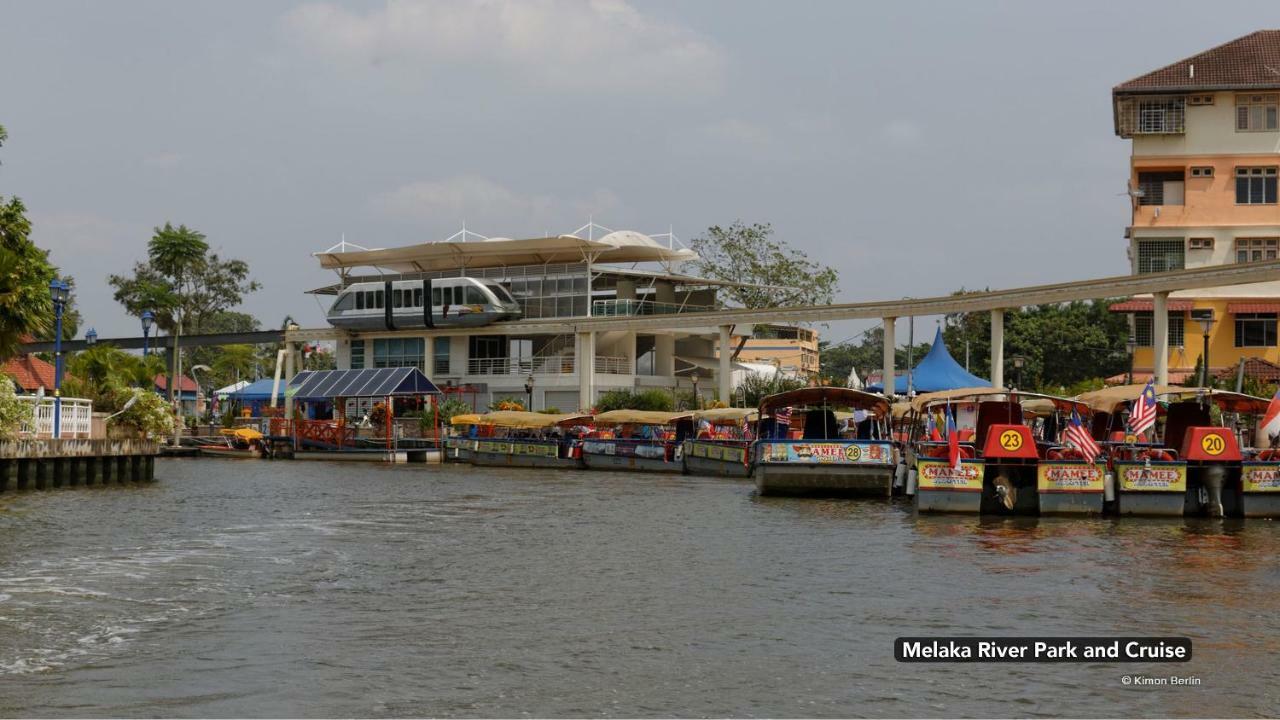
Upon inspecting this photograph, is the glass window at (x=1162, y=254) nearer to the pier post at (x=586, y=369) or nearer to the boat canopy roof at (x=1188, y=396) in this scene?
the boat canopy roof at (x=1188, y=396)

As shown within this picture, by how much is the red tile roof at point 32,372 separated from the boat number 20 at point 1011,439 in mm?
71179

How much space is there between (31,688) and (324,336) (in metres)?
71.4

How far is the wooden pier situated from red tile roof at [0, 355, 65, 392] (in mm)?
44145

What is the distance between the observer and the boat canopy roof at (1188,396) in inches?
1233

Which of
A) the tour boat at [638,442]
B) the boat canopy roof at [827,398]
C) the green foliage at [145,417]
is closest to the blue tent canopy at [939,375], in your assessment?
the tour boat at [638,442]

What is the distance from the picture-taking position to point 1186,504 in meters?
29.5

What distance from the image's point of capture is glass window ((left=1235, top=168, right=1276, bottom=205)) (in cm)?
5766

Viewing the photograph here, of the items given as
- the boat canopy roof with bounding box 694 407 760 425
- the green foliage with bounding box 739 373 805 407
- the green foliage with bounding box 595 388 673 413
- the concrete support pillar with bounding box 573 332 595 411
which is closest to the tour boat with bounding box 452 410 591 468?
the green foliage with bounding box 595 388 673 413

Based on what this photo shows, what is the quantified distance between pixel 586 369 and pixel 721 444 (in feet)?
76.8

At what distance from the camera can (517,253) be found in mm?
75562

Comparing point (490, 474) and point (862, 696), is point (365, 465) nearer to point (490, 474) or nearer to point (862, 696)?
point (490, 474)

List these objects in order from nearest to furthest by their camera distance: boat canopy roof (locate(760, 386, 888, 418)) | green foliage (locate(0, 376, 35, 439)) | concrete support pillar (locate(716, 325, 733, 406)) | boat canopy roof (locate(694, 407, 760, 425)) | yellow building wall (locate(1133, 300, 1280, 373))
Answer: green foliage (locate(0, 376, 35, 439)) → boat canopy roof (locate(760, 386, 888, 418)) → boat canopy roof (locate(694, 407, 760, 425)) → yellow building wall (locate(1133, 300, 1280, 373)) → concrete support pillar (locate(716, 325, 733, 406))

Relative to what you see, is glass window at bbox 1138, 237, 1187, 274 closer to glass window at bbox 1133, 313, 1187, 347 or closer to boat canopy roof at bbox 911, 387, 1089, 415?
glass window at bbox 1133, 313, 1187, 347

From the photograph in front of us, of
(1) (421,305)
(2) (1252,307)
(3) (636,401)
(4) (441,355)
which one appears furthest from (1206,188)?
(4) (441,355)
